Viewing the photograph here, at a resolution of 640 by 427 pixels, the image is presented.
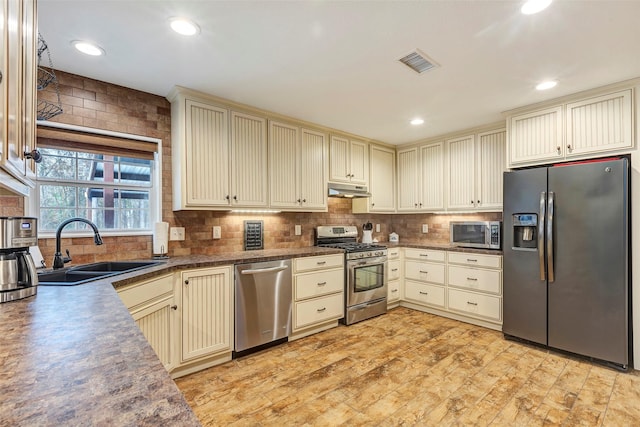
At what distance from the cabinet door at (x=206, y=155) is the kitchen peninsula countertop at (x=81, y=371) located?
1.56 meters

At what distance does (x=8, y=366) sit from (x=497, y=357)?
314cm

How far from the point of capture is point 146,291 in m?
2.04

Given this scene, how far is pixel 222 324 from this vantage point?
2605 millimetres

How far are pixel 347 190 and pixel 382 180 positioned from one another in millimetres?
794

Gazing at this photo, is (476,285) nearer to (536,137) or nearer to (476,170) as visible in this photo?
(476,170)

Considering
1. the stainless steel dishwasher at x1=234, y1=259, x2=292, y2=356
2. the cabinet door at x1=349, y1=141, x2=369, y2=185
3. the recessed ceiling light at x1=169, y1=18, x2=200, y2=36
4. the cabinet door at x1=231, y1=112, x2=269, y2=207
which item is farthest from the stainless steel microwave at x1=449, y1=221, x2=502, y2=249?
the recessed ceiling light at x1=169, y1=18, x2=200, y2=36

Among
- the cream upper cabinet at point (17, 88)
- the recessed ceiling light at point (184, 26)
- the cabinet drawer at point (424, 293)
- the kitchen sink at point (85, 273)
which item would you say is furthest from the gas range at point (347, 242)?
the cream upper cabinet at point (17, 88)

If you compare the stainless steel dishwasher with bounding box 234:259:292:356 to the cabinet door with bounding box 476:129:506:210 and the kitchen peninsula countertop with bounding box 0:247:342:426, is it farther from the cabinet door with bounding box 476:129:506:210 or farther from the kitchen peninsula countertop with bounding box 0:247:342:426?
the cabinet door with bounding box 476:129:506:210

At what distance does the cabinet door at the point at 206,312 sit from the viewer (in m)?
2.41

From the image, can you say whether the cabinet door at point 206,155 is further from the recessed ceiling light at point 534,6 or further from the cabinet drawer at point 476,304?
the cabinet drawer at point 476,304

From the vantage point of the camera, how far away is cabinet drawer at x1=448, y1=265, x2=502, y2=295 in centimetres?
332

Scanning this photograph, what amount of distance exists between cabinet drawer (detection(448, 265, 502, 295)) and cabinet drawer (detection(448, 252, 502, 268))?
0.06 meters

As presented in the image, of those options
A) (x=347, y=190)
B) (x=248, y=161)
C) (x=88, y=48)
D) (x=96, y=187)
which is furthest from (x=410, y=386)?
(x=88, y=48)

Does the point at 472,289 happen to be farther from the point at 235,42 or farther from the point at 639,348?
the point at 235,42
